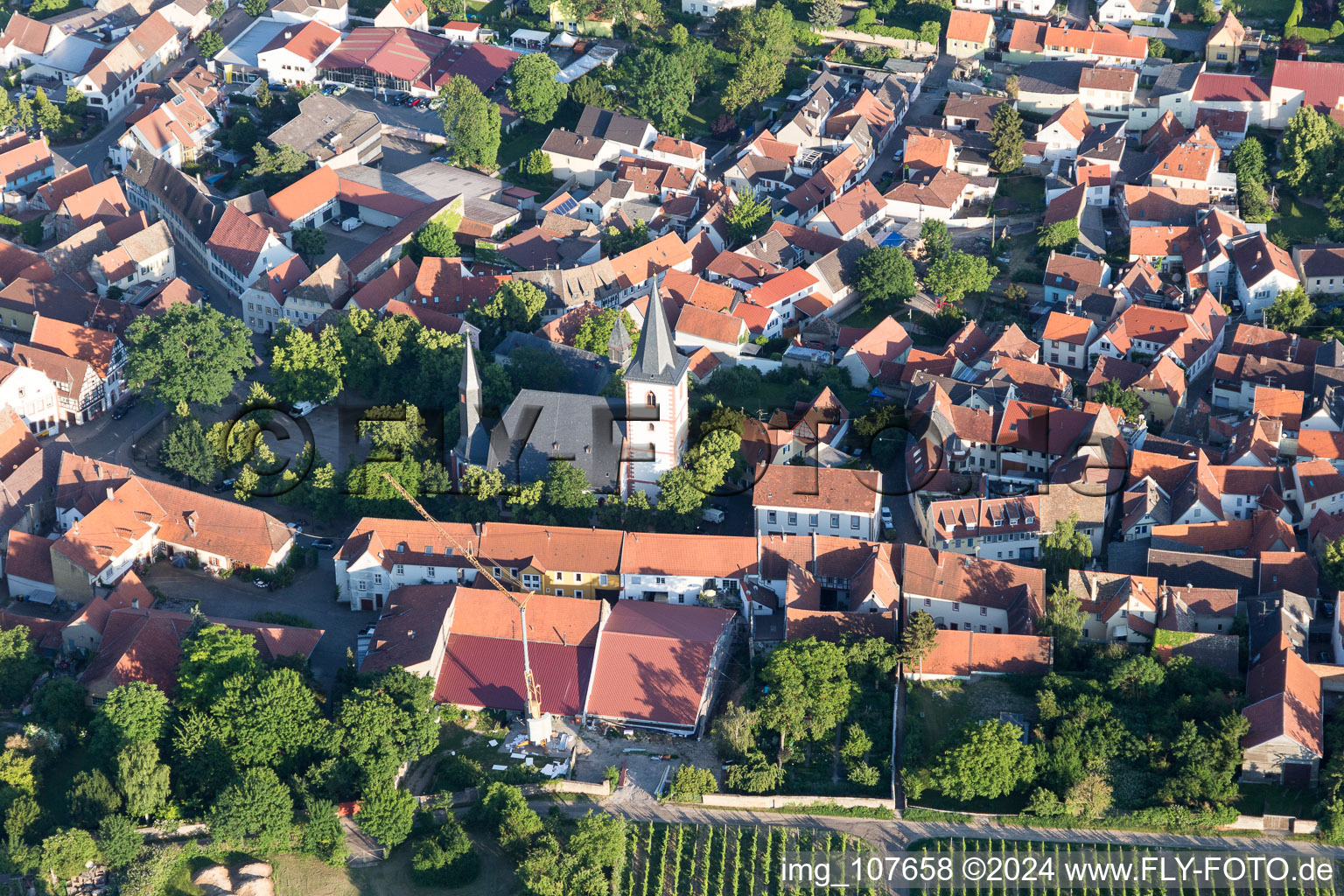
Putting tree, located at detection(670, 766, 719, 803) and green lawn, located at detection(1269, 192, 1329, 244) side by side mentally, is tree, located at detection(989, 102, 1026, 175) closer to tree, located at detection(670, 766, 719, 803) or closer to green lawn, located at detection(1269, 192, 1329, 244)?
green lawn, located at detection(1269, 192, 1329, 244)

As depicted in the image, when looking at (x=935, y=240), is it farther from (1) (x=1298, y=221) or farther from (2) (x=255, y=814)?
(2) (x=255, y=814)

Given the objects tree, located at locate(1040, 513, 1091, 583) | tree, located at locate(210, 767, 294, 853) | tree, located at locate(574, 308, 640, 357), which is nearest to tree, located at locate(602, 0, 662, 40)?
tree, located at locate(574, 308, 640, 357)

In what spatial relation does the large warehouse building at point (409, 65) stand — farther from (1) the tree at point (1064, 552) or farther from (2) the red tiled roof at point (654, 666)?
(1) the tree at point (1064, 552)

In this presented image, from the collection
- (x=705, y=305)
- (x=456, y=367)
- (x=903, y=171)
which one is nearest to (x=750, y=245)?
(x=705, y=305)

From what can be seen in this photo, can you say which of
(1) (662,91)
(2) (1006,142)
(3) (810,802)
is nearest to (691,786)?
(3) (810,802)

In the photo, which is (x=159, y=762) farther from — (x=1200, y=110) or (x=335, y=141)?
(x=1200, y=110)

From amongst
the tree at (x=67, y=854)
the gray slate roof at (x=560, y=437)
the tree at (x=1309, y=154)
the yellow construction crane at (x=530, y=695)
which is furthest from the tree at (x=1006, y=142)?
the tree at (x=67, y=854)
